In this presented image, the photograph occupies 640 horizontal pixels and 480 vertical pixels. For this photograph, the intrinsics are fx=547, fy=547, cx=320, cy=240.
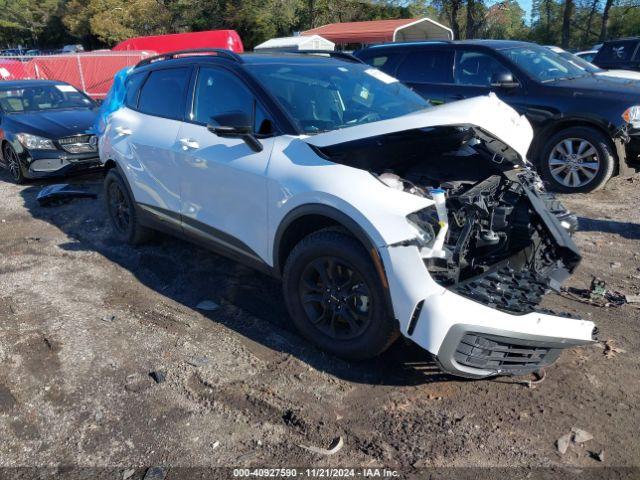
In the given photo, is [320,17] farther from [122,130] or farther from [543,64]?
[122,130]

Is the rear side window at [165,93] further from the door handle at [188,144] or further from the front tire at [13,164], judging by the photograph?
the front tire at [13,164]

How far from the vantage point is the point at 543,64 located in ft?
25.2

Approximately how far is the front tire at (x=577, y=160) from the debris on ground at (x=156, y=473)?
6170 millimetres

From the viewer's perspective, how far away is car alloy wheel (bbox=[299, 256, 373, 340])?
10.6 feet

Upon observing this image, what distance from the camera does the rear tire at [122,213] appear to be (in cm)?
541

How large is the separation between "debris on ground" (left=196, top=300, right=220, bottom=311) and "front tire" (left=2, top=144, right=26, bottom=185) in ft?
17.8

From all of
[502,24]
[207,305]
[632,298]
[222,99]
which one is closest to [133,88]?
[222,99]

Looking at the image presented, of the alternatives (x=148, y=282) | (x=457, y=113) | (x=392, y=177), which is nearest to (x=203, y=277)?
(x=148, y=282)

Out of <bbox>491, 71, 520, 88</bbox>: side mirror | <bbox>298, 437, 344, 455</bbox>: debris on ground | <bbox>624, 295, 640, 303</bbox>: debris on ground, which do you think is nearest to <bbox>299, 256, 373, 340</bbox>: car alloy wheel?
<bbox>298, 437, 344, 455</bbox>: debris on ground

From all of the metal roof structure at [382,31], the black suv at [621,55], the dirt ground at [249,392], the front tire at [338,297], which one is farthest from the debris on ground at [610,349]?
the metal roof structure at [382,31]

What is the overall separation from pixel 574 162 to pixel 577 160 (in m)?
0.04

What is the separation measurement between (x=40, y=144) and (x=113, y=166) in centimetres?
322

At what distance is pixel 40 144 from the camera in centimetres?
805

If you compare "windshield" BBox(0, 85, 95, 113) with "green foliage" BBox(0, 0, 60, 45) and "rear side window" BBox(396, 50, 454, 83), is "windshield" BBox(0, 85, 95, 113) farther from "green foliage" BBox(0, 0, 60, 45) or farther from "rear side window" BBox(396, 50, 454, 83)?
"green foliage" BBox(0, 0, 60, 45)
